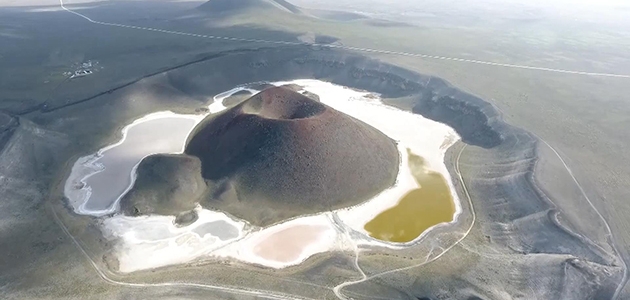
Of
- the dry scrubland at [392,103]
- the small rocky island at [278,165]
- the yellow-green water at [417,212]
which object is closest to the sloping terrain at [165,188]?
the small rocky island at [278,165]

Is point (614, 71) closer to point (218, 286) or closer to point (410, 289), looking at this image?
point (410, 289)

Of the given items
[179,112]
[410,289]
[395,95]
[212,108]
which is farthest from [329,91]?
[410,289]

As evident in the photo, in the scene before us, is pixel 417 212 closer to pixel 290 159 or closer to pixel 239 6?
pixel 290 159

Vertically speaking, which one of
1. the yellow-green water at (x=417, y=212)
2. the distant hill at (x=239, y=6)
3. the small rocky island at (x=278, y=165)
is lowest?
the yellow-green water at (x=417, y=212)

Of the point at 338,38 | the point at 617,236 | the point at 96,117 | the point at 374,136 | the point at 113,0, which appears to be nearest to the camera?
the point at 617,236

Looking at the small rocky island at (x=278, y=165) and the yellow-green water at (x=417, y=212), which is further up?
the small rocky island at (x=278, y=165)

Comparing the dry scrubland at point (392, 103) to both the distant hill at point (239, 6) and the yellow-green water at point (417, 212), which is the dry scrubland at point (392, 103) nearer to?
the yellow-green water at point (417, 212)
